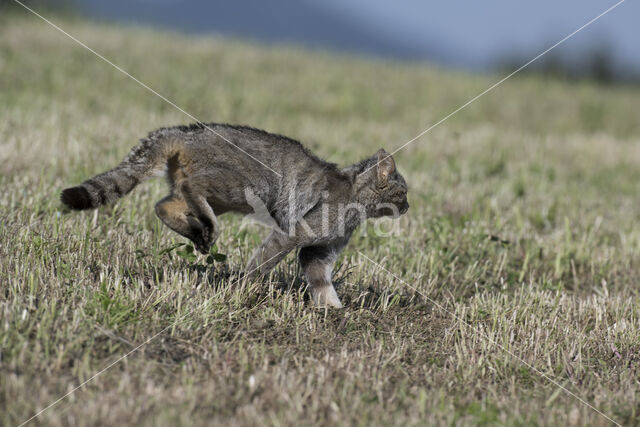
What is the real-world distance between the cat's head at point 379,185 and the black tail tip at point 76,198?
6.06 ft

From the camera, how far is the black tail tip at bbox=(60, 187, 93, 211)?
3.67 m

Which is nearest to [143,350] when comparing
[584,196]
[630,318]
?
[630,318]

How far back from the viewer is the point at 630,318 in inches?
195

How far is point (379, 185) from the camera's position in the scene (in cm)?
482

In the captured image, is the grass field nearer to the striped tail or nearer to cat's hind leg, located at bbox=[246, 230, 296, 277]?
cat's hind leg, located at bbox=[246, 230, 296, 277]

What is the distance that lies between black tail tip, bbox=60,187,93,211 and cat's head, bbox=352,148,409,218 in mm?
1848

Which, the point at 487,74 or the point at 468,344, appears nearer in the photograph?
the point at 468,344

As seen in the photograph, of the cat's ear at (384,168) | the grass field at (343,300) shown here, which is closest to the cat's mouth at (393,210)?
the cat's ear at (384,168)

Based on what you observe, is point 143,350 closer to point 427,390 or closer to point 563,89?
point 427,390

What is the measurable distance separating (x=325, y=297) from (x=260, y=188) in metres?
0.84

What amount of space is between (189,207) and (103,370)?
1175 mm

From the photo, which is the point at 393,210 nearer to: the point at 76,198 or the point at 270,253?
the point at 270,253

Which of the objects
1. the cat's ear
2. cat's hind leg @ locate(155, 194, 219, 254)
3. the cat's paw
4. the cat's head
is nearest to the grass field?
the cat's paw

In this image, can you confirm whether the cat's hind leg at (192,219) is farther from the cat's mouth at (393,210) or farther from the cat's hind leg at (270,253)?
the cat's mouth at (393,210)
